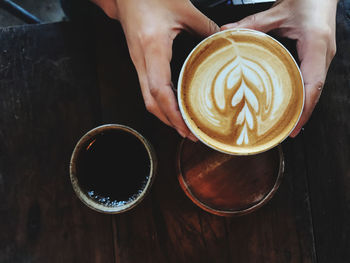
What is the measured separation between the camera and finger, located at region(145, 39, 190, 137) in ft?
2.29

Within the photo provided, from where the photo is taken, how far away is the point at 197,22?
2.41ft

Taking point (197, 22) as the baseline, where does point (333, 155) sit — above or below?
below

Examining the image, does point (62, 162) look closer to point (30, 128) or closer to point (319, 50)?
point (30, 128)

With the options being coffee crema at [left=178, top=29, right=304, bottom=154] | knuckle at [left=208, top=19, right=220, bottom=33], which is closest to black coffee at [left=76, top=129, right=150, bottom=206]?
coffee crema at [left=178, top=29, right=304, bottom=154]

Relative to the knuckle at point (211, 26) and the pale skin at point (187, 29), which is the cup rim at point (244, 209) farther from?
the knuckle at point (211, 26)

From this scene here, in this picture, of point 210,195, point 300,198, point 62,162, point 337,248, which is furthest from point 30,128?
point 337,248

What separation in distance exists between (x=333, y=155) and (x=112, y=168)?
65 cm

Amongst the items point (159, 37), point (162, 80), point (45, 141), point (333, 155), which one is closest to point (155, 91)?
point (162, 80)

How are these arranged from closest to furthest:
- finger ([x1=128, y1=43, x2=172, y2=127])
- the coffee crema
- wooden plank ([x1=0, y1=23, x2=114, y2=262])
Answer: the coffee crema, finger ([x1=128, y1=43, x2=172, y2=127]), wooden plank ([x1=0, y1=23, x2=114, y2=262])

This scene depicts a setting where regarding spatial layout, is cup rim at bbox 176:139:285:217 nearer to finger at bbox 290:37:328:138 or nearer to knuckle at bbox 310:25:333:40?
finger at bbox 290:37:328:138

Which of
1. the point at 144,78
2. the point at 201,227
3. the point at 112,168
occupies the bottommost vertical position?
the point at 201,227

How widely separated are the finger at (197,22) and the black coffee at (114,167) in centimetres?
32

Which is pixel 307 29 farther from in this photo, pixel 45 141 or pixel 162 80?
pixel 45 141

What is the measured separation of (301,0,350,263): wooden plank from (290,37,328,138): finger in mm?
180
